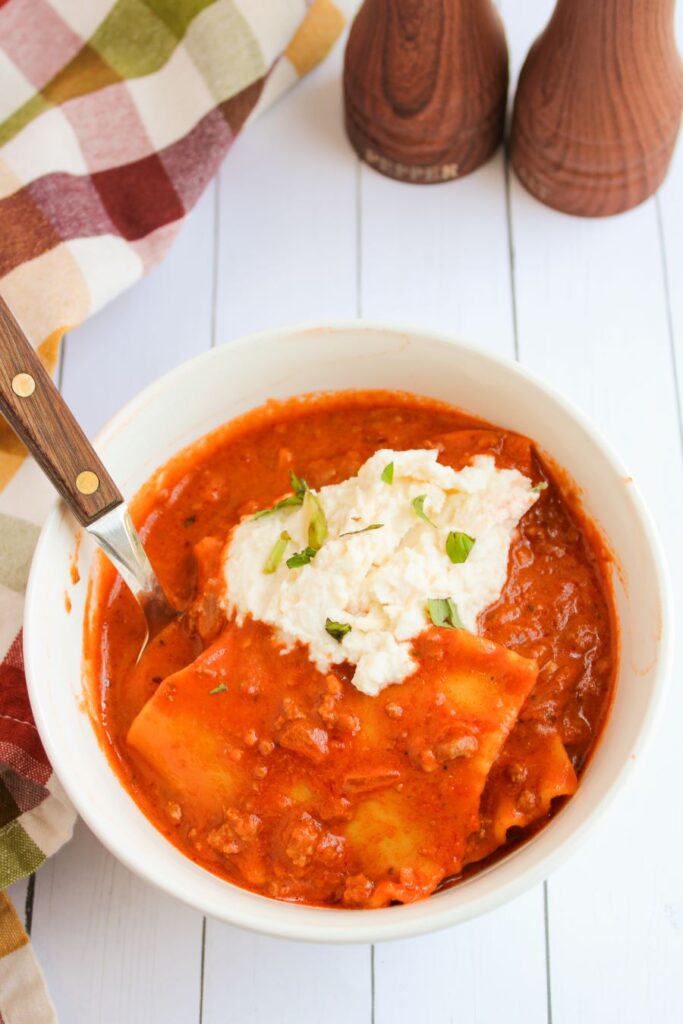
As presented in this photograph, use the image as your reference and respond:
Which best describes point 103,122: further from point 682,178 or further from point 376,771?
point 376,771

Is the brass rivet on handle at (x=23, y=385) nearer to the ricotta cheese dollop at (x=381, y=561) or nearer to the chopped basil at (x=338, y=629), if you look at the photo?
the ricotta cheese dollop at (x=381, y=561)

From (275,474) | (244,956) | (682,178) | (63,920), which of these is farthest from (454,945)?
Result: (682,178)

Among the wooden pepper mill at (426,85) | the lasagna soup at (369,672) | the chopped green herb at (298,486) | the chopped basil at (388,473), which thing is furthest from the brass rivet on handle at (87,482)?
the wooden pepper mill at (426,85)

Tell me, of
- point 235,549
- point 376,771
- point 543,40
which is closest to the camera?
point 376,771

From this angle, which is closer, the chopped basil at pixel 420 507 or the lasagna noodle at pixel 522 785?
the lasagna noodle at pixel 522 785

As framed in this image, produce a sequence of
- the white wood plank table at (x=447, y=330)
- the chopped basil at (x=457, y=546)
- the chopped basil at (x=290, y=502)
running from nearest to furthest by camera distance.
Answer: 1. the chopped basil at (x=457, y=546)
2. the chopped basil at (x=290, y=502)
3. the white wood plank table at (x=447, y=330)

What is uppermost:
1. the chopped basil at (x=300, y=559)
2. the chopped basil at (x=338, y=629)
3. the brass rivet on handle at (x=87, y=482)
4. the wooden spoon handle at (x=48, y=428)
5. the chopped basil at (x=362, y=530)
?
the wooden spoon handle at (x=48, y=428)

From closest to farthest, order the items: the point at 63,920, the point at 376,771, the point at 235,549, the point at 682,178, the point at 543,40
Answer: the point at 376,771, the point at 235,549, the point at 63,920, the point at 543,40, the point at 682,178

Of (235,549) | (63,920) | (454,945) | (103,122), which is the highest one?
(103,122)
